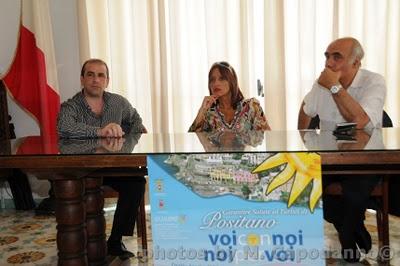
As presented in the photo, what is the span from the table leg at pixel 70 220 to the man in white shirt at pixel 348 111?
3.66 ft

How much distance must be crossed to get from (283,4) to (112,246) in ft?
6.85

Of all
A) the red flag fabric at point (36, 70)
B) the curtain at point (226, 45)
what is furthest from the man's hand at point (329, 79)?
the red flag fabric at point (36, 70)

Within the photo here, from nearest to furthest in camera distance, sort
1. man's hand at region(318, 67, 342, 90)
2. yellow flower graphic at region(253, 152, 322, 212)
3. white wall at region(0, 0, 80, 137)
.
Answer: yellow flower graphic at region(253, 152, 322, 212)
man's hand at region(318, 67, 342, 90)
white wall at region(0, 0, 80, 137)

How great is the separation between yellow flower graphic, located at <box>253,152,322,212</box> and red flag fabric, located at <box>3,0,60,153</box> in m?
2.41

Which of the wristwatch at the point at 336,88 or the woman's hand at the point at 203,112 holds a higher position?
the wristwatch at the point at 336,88

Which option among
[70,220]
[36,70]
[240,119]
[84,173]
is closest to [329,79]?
[240,119]

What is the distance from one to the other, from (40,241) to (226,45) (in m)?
1.86

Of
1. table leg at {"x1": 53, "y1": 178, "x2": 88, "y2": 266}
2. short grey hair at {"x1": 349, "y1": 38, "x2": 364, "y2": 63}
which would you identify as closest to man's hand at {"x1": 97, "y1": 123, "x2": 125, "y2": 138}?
table leg at {"x1": 53, "y1": 178, "x2": 88, "y2": 266}

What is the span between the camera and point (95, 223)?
201 cm

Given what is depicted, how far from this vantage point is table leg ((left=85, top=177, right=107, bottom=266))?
1979mm

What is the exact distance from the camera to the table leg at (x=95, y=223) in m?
1.98

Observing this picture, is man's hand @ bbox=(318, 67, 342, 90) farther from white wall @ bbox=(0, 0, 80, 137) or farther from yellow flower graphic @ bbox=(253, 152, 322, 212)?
white wall @ bbox=(0, 0, 80, 137)

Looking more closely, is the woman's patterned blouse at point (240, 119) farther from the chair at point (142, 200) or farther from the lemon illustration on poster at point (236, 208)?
the lemon illustration on poster at point (236, 208)

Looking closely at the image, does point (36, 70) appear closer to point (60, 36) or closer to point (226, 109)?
point (60, 36)
